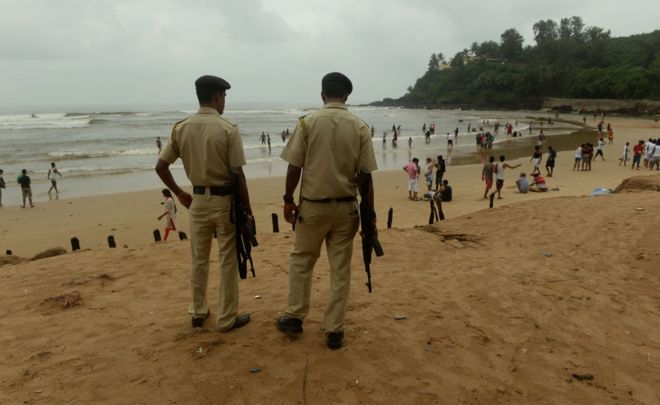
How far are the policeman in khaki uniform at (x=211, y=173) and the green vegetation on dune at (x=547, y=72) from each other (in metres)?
83.2

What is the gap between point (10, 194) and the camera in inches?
701

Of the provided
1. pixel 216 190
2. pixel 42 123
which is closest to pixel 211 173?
pixel 216 190

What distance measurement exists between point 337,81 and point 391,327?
2147 millimetres

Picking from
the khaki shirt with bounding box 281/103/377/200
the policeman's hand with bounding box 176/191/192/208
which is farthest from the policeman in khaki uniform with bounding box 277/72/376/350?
the policeman's hand with bounding box 176/191/192/208

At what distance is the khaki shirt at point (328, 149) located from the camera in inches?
124

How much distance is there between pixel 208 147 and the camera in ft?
10.9

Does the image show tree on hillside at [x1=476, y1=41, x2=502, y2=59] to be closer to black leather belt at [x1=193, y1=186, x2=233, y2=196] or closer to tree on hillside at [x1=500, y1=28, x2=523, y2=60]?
tree on hillside at [x1=500, y1=28, x2=523, y2=60]

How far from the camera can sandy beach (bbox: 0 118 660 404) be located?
296cm

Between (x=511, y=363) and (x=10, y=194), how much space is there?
20639mm

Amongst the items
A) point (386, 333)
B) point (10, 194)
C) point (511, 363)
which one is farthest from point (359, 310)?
point (10, 194)

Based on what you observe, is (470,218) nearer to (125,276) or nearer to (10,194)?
(125,276)

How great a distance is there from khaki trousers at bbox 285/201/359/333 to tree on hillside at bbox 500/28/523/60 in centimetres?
14308

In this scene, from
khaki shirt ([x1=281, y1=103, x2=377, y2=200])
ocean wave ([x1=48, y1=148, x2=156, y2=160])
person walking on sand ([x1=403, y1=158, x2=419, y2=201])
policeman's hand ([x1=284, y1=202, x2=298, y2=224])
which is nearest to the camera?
khaki shirt ([x1=281, y1=103, x2=377, y2=200])

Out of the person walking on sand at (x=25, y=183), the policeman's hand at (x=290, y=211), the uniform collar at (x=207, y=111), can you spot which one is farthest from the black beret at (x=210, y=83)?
the person walking on sand at (x=25, y=183)
